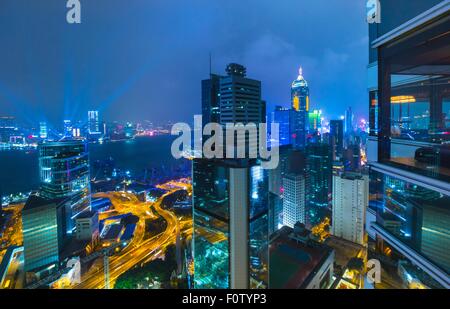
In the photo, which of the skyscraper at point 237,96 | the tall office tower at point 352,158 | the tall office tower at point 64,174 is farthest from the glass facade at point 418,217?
the tall office tower at point 352,158

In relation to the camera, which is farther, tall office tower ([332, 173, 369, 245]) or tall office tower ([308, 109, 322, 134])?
tall office tower ([308, 109, 322, 134])

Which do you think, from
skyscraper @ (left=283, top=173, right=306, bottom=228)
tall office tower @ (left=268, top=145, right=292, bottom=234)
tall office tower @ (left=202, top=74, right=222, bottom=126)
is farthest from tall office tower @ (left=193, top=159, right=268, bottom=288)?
skyscraper @ (left=283, top=173, right=306, bottom=228)

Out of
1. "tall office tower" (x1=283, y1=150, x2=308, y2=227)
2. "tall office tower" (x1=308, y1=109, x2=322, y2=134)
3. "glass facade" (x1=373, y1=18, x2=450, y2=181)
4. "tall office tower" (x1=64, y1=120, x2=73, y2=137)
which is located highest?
"tall office tower" (x1=308, y1=109, x2=322, y2=134)

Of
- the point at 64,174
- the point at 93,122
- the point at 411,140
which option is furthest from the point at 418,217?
the point at 93,122

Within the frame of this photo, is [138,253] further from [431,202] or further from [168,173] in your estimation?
[168,173]

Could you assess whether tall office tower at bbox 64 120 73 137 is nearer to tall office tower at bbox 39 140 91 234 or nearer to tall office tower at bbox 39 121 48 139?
tall office tower at bbox 39 121 48 139

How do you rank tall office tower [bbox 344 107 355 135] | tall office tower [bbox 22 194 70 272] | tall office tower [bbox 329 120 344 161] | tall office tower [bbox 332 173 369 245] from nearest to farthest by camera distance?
tall office tower [bbox 22 194 70 272]
tall office tower [bbox 332 173 369 245]
tall office tower [bbox 329 120 344 161]
tall office tower [bbox 344 107 355 135]
